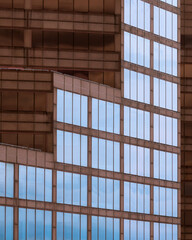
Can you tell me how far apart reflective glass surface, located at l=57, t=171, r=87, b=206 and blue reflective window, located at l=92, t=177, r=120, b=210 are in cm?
145

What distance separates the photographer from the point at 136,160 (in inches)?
3984

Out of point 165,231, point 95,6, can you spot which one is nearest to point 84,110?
point 95,6

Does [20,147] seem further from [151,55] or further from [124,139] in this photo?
[151,55]

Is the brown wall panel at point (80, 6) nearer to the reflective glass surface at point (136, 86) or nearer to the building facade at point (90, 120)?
the building facade at point (90, 120)

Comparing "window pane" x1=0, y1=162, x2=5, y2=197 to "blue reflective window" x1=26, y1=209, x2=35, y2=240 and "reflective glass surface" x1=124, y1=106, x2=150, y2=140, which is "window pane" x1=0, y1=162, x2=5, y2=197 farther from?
"reflective glass surface" x1=124, y1=106, x2=150, y2=140

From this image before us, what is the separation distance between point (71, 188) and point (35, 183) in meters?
5.30

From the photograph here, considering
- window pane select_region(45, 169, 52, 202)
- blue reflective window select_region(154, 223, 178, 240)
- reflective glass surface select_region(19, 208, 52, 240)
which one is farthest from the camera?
blue reflective window select_region(154, 223, 178, 240)

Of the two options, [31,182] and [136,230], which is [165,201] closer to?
[136,230]

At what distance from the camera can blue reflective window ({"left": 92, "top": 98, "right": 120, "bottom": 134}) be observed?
96.8 metres

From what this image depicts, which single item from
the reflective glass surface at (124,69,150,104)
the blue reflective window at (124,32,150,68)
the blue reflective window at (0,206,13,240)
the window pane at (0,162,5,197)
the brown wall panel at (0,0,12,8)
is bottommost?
the blue reflective window at (0,206,13,240)

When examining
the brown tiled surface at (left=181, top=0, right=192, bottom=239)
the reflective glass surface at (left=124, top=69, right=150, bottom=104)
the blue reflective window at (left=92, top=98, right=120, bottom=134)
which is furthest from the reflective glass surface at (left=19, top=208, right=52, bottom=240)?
the brown tiled surface at (left=181, top=0, right=192, bottom=239)

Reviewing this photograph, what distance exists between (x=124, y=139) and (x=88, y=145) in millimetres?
5570

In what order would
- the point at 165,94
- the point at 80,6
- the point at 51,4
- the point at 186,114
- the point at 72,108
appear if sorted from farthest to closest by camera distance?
1. the point at 186,114
2. the point at 165,94
3. the point at 80,6
4. the point at 51,4
5. the point at 72,108

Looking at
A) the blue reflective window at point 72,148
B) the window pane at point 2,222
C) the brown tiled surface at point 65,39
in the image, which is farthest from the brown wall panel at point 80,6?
the window pane at point 2,222
